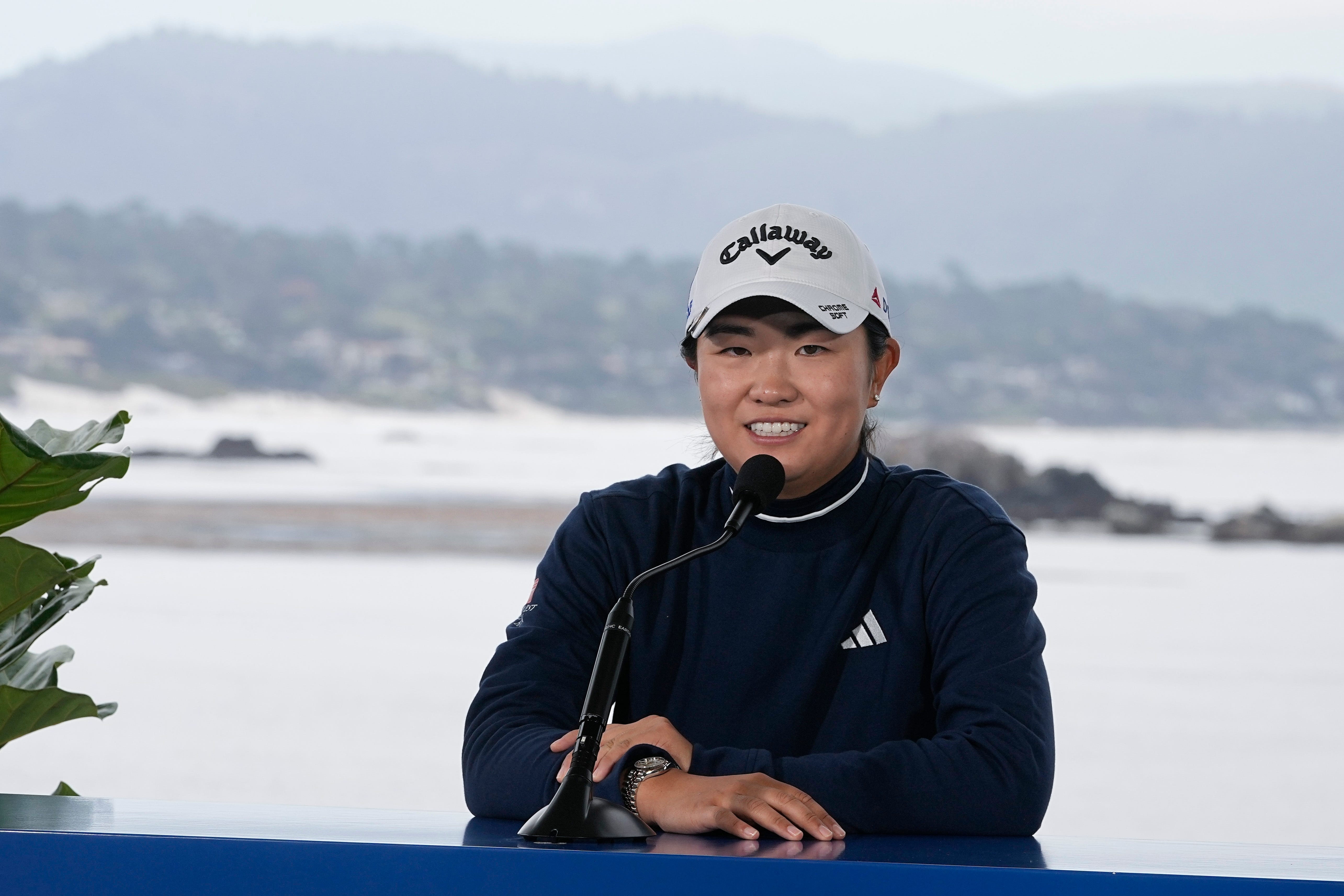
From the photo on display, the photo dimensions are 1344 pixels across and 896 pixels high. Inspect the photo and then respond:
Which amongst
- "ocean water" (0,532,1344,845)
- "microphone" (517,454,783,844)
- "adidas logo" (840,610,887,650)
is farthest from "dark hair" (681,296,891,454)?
"ocean water" (0,532,1344,845)

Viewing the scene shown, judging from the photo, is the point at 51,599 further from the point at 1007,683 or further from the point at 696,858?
the point at 1007,683

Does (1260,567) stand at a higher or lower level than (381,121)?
lower

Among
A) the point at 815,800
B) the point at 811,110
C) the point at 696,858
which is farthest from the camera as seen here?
the point at 811,110

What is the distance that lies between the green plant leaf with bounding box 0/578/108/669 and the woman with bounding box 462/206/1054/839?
0.35 m

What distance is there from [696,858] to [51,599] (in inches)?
26.5

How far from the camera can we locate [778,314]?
1.27 metres

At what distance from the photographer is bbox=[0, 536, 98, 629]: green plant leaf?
1099 mm

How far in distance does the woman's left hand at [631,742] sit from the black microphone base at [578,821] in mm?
168

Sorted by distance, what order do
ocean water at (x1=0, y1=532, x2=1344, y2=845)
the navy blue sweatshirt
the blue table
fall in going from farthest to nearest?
1. ocean water at (x1=0, y1=532, x2=1344, y2=845)
2. the navy blue sweatshirt
3. the blue table

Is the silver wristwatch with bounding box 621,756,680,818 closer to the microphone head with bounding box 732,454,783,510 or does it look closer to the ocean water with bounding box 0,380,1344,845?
the microphone head with bounding box 732,454,783,510

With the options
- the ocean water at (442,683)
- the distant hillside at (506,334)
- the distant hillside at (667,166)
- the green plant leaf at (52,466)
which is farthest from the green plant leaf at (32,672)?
the distant hillside at (667,166)

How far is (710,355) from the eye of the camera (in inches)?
51.2

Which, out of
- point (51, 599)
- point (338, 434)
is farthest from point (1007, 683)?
point (338, 434)

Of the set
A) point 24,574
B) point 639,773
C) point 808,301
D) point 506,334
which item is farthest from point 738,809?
point 506,334
